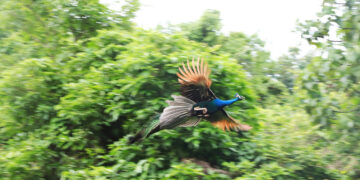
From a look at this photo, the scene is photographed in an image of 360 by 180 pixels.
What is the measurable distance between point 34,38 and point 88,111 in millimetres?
2927

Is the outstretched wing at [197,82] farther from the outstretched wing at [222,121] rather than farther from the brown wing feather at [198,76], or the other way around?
the outstretched wing at [222,121]

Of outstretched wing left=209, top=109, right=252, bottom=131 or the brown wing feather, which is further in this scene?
outstretched wing left=209, top=109, right=252, bottom=131

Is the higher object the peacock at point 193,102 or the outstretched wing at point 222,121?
the peacock at point 193,102

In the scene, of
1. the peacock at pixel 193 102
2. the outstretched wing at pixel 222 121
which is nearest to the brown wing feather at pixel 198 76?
the peacock at pixel 193 102

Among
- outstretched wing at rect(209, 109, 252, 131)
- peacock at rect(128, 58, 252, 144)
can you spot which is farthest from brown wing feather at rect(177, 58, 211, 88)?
outstretched wing at rect(209, 109, 252, 131)

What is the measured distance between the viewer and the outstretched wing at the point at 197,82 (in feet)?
12.0

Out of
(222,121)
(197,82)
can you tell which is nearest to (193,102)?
(197,82)

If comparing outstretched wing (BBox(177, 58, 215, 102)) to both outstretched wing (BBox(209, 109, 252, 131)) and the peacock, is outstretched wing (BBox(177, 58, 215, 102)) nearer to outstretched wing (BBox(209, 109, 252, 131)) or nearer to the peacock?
the peacock

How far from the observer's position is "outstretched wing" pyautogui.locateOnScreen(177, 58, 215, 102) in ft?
12.0

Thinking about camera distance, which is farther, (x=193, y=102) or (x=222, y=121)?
(x=222, y=121)

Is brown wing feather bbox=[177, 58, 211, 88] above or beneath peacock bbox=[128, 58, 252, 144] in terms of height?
above

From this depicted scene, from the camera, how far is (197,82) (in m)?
3.70

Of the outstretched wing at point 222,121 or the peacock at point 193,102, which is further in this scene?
the outstretched wing at point 222,121

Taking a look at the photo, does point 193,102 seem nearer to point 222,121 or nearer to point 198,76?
point 198,76
